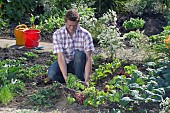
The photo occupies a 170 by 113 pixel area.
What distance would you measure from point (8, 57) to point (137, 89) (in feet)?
10.3

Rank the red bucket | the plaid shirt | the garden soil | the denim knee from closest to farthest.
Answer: the garden soil → the plaid shirt → the denim knee → the red bucket

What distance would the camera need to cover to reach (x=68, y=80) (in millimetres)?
6637

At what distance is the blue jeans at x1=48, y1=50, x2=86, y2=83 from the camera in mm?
7094

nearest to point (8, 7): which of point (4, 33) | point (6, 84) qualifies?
point (4, 33)

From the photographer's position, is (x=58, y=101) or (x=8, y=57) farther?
(x=8, y=57)

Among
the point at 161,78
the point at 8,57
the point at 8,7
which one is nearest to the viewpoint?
the point at 161,78

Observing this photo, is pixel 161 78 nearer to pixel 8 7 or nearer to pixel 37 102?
pixel 37 102

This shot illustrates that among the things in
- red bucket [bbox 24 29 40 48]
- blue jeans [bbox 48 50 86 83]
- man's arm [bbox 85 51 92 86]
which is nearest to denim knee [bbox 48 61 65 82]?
blue jeans [bbox 48 50 86 83]

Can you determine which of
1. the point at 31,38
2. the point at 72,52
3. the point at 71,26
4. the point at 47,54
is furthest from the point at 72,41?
the point at 31,38

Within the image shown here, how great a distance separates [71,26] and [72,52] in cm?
49

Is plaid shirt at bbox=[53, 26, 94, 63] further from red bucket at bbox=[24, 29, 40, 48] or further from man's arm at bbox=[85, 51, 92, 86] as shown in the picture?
red bucket at bbox=[24, 29, 40, 48]

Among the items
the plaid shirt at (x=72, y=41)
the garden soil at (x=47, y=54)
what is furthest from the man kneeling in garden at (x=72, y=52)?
the garden soil at (x=47, y=54)

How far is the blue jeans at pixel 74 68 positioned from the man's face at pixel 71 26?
0.30 metres

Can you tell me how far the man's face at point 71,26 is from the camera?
680cm
